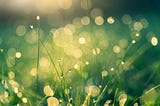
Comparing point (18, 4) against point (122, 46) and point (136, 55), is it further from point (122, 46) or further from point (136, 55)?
point (136, 55)

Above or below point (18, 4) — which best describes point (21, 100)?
below

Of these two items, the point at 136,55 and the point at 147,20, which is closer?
the point at 136,55

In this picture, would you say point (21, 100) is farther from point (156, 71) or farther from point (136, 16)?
point (136, 16)

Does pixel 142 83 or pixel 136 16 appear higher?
pixel 136 16

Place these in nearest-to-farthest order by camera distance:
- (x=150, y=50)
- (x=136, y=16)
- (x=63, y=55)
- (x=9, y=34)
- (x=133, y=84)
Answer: (x=133, y=84) → (x=63, y=55) → (x=150, y=50) → (x=9, y=34) → (x=136, y=16)

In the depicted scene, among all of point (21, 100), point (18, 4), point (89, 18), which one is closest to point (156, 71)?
point (21, 100)

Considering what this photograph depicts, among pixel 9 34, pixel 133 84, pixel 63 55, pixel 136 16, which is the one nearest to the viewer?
pixel 133 84

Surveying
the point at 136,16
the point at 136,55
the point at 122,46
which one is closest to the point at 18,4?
the point at 136,16

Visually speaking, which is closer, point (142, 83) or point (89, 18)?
point (142, 83)

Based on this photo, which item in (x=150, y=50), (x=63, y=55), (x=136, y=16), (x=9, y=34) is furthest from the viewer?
(x=136, y=16)
